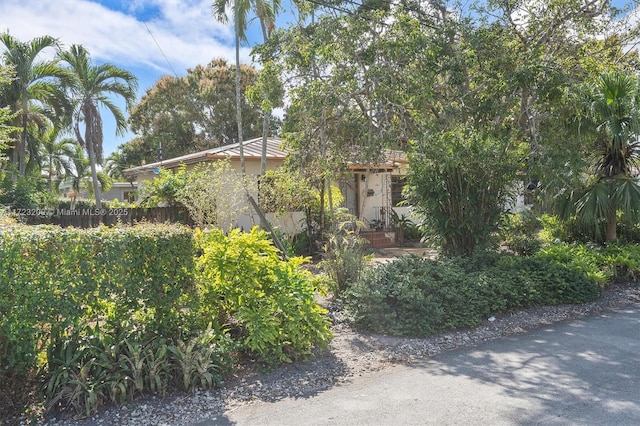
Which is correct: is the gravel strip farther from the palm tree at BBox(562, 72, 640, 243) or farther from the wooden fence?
the wooden fence

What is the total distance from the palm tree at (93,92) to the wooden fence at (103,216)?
706 centimetres

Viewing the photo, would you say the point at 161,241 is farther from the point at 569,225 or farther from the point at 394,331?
the point at 569,225

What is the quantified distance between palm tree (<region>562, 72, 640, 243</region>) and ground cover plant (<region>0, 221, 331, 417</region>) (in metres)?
6.67

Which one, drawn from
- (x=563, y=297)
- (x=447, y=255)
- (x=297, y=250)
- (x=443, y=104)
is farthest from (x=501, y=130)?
(x=297, y=250)

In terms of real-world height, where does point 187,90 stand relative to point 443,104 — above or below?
above

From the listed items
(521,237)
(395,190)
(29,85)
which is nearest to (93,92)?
(29,85)

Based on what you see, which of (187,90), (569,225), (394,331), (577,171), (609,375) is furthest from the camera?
(187,90)

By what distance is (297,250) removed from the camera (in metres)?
13.3

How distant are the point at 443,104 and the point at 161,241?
636 centimetres

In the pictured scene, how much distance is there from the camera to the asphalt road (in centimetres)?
391

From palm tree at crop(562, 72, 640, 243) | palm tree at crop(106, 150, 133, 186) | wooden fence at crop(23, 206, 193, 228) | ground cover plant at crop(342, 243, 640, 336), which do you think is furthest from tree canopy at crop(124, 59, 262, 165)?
ground cover plant at crop(342, 243, 640, 336)

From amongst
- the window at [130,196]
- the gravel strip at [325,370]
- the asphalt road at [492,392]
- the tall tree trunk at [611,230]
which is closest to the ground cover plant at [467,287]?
the gravel strip at [325,370]

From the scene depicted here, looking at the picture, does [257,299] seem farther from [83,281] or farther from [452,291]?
[452,291]

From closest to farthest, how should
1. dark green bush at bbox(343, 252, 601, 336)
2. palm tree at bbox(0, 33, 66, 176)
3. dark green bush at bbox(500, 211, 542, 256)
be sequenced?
1. dark green bush at bbox(343, 252, 601, 336)
2. dark green bush at bbox(500, 211, 542, 256)
3. palm tree at bbox(0, 33, 66, 176)
